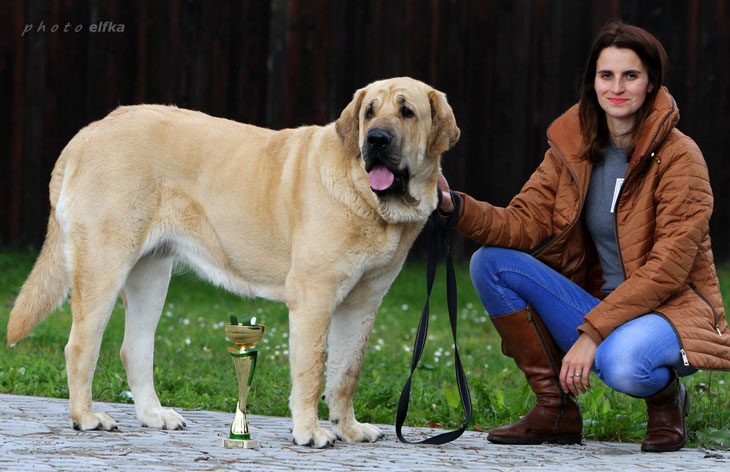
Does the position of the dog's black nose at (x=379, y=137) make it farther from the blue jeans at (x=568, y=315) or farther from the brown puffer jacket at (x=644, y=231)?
the blue jeans at (x=568, y=315)

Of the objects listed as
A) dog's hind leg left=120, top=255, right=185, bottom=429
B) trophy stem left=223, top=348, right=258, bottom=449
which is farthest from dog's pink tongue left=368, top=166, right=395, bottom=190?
dog's hind leg left=120, top=255, right=185, bottom=429

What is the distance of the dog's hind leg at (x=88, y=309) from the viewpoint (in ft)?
12.3

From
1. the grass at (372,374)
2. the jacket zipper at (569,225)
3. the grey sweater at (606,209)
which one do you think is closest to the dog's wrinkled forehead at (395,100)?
the jacket zipper at (569,225)

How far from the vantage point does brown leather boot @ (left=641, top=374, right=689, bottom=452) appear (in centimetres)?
365

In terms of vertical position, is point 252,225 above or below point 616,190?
below

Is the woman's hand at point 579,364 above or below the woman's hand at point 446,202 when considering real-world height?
below

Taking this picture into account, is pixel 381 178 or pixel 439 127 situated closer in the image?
pixel 381 178

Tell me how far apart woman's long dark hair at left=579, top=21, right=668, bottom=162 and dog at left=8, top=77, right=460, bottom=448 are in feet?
2.12

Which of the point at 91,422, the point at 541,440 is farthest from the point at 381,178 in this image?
the point at 91,422

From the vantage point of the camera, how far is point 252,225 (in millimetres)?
3922

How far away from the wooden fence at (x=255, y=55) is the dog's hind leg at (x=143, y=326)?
4.79m

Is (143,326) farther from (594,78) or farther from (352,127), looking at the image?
(594,78)

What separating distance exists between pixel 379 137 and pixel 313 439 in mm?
1212

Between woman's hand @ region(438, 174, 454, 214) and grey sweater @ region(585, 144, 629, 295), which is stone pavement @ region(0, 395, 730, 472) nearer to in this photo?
grey sweater @ region(585, 144, 629, 295)
